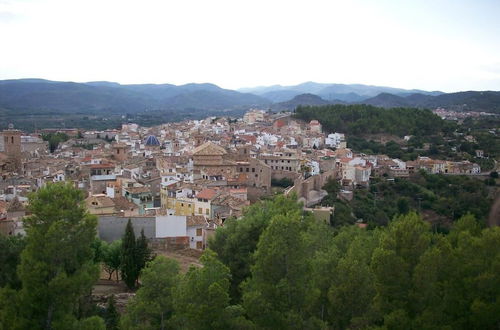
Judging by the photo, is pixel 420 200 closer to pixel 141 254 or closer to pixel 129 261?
pixel 141 254

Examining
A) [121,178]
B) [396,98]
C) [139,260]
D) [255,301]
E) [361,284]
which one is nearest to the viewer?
[255,301]

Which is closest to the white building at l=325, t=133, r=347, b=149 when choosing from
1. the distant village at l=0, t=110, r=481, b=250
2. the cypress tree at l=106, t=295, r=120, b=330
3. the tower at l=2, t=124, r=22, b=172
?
the distant village at l=0, t=110, r=481, b=250

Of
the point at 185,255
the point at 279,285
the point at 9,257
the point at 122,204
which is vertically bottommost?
the point at 185,255

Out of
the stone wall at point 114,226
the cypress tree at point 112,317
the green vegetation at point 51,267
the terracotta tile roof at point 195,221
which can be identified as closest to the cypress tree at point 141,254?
the cypress tree at point 112,317

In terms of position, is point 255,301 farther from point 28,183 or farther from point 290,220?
point 28,183

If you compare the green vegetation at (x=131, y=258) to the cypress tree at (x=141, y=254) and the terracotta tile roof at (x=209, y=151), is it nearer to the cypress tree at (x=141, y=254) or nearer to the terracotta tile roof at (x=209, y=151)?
the cypress tree at (x=141, y=254)

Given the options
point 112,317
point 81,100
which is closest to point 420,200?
point 112,317

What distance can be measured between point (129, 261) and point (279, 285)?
678 centimetres

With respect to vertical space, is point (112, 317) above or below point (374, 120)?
below

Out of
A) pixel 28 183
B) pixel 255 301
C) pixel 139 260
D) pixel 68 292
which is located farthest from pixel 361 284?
pixel 28 183

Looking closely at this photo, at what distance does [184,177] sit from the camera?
83.6 feet

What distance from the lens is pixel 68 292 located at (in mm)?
8266

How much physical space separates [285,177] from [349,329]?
19595 millimetres

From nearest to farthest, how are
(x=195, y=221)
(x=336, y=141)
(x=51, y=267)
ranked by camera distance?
1. (x=51, y=267)
2. (x=195, y=221)
3. (x=336, y=141)
